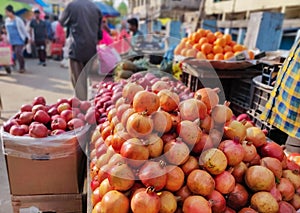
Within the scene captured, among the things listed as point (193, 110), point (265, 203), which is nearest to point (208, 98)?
point (193, 110)

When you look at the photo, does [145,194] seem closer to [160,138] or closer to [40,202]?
[160,138]

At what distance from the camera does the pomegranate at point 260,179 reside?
1.19 meters

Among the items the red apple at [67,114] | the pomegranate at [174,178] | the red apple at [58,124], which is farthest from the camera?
the red apple at [67,114]

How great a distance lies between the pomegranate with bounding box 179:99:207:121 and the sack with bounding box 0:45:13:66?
678cm

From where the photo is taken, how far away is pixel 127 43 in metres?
5.77

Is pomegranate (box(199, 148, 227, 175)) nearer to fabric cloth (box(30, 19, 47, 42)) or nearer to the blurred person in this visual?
the blurred person

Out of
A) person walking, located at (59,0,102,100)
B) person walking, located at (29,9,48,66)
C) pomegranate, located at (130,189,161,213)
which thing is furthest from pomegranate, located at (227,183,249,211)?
person walking, located at (29,9,48,66)

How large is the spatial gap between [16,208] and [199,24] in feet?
23.2

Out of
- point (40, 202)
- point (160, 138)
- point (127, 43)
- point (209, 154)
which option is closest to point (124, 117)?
point (160, 138)

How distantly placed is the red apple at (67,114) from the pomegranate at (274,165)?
145 cm

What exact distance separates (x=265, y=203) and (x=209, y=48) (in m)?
2.39

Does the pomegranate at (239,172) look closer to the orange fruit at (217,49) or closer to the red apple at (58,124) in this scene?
the red apple at (58,124)

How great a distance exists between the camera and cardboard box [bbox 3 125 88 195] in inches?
67.8

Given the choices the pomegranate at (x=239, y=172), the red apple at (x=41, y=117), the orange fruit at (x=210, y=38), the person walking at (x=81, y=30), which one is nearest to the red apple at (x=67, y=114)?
the red apple at (x=41, y=117)
